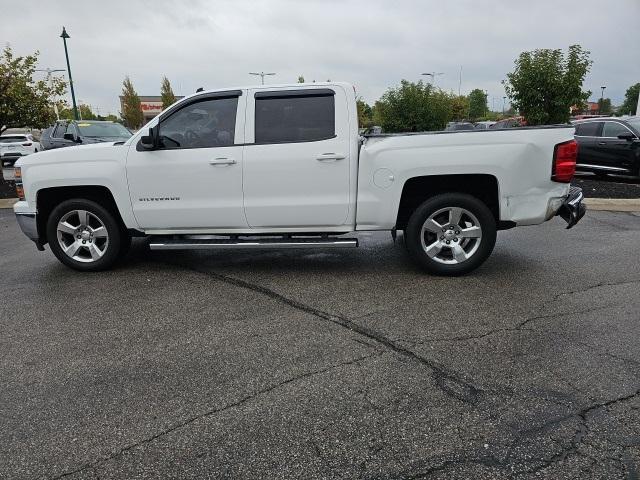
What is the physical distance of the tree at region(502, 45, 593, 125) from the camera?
46.3 ft

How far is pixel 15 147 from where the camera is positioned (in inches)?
750

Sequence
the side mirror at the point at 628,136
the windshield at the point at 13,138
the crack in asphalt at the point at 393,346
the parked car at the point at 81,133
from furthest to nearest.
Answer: the windshield at the point at 13,138 < the parked car at the point at 81,133 < the side mirror at the point at 628,136 < the crack in asphalt at the point at 393,346

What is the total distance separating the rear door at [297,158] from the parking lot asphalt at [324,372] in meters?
0.75

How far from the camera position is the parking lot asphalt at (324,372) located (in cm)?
256

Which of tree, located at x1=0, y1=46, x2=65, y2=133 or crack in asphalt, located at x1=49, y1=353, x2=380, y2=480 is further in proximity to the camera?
tree, located at x1=0, y1=46, x2=65, y2=133

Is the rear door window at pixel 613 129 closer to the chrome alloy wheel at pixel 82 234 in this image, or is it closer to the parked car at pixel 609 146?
the parked car at pixel 609 146

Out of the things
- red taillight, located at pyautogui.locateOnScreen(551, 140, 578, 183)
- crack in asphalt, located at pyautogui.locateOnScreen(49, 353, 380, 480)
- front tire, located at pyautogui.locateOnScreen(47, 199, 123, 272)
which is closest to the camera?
crack in asphalt, located at pyautogui.locateOnScreen(49, 353, 380, 480)

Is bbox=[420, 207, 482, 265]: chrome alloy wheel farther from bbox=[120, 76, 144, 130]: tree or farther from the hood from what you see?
bbox=[120, 76, 144, 130]: tree

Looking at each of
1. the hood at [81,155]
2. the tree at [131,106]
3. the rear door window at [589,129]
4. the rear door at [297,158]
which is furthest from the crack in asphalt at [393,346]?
the tree at [131,106]

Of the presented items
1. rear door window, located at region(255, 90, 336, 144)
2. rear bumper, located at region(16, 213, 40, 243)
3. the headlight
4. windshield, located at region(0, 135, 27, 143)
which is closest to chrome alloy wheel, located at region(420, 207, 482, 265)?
rear door window, located at region(255, 90, 336, 144)

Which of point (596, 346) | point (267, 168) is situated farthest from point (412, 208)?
point (596, 346)

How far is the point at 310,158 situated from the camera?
17.0ft

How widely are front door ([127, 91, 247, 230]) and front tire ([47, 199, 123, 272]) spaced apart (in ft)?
1.63

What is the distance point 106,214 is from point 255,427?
12.2 feet
